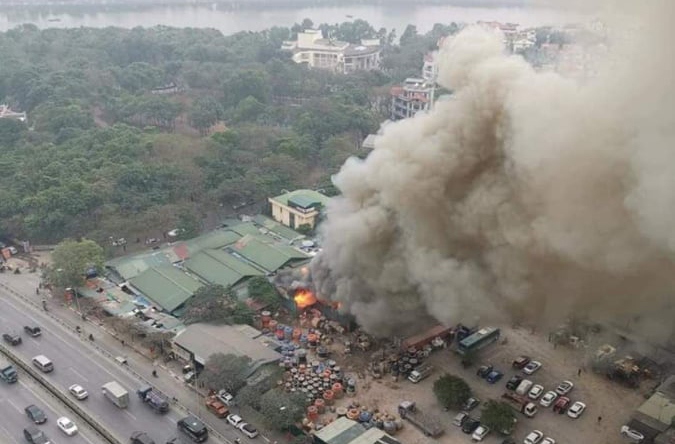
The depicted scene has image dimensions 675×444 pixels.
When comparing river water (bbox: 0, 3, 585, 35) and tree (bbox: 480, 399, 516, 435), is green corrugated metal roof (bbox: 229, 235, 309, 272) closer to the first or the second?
tree (bbox: 480, 399, 516, 435)

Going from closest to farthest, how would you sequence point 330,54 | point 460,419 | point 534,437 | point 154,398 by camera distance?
point 534,437
point 460,419
point 154,398
point 330,54

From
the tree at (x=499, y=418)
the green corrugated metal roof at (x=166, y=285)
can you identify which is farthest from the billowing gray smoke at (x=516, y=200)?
the green corrugated metal roof at (x=166, y=285)

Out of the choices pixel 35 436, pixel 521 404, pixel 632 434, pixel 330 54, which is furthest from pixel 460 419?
pixel 330 54

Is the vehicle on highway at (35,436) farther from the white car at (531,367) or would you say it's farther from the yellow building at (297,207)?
the yellow building at (297,207)

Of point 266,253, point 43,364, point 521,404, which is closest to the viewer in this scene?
point 521,404

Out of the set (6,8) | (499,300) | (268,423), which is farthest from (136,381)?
(6,8)

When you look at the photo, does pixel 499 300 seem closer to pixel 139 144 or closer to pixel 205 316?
pixel 205 316

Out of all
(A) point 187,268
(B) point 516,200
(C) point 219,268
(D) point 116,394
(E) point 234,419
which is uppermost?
(B) point 516,200

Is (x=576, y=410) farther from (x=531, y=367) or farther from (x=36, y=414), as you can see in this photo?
(x=36, y=414)
